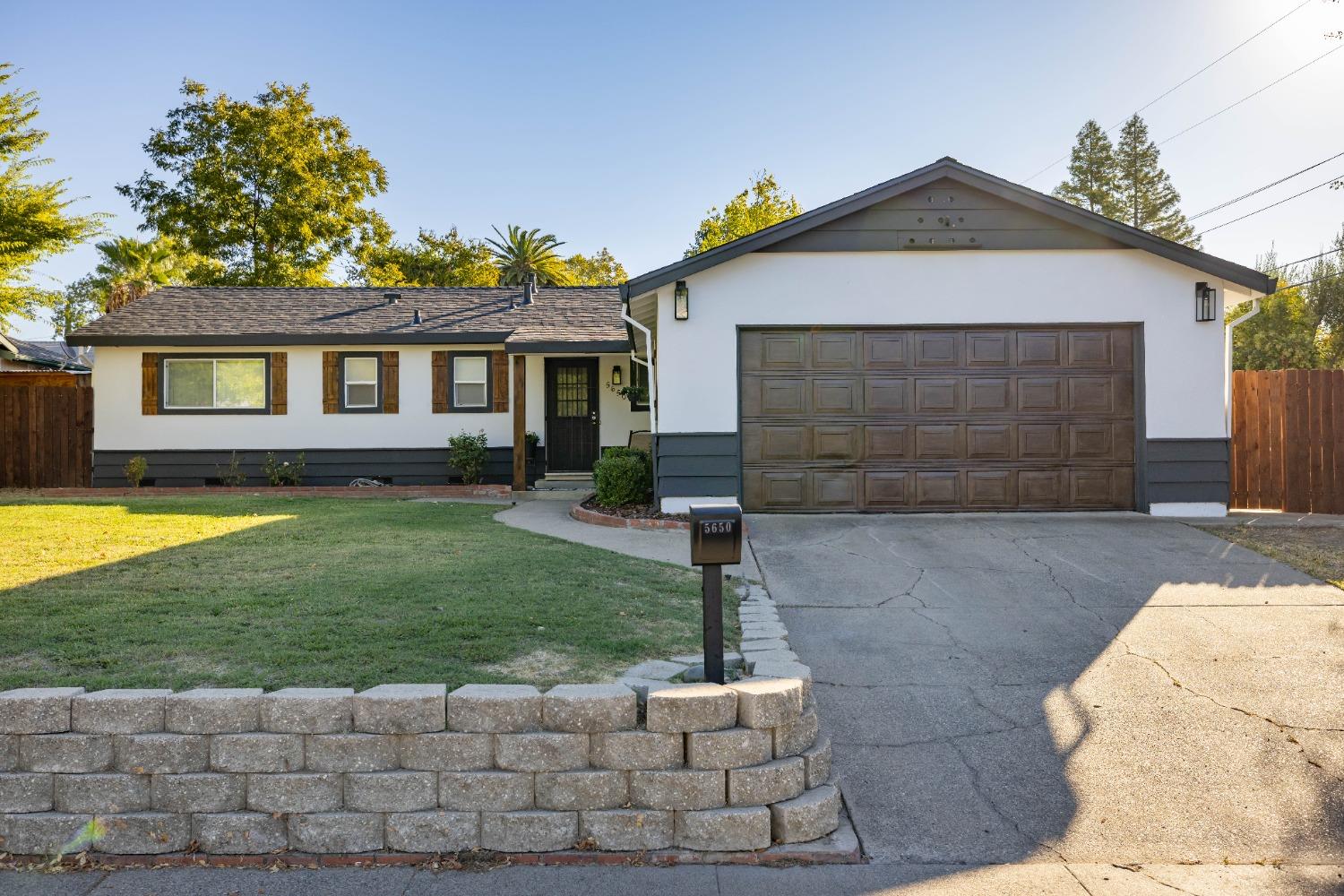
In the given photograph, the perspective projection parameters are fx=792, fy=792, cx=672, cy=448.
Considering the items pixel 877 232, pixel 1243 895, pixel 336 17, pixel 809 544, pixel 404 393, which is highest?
pixel 336 17

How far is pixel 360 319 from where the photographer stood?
15680mm

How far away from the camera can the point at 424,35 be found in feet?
47.1

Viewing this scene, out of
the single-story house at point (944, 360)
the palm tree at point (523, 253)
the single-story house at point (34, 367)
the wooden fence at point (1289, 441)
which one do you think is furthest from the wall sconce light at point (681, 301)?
the palm tree at point (523, 253)

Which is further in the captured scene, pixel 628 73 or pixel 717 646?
pixel 628 73

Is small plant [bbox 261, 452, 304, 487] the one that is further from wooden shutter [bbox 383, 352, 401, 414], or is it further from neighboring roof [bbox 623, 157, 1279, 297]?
neighboring roof [bbox 623, 157, 1279, 297]

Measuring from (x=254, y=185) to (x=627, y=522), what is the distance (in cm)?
2417

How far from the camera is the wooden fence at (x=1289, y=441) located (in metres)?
10.3

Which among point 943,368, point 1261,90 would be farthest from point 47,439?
point 1261,90

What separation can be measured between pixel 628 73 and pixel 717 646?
1655cm

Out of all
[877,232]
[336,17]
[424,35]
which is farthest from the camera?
[424,35]

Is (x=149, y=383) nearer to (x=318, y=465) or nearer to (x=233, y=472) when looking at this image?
(x=233, y=472)

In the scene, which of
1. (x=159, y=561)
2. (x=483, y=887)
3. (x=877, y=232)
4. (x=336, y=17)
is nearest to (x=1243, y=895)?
(x=483, y=887)

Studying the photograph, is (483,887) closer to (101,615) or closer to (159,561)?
(101,615)

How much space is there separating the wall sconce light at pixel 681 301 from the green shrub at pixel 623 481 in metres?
2.09
